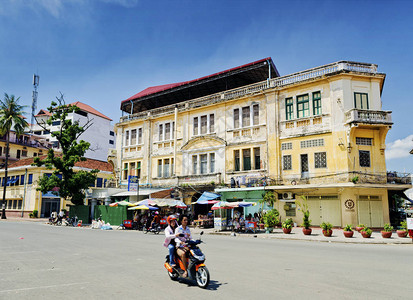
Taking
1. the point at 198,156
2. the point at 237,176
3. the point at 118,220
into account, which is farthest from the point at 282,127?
the point at 118,220

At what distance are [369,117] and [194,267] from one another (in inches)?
856

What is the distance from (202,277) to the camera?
6781 millimetres

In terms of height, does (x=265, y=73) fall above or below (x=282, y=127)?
above

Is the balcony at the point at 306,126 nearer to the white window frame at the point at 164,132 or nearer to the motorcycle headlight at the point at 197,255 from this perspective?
the white window frame at the point at 164,132

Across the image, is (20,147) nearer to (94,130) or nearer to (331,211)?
(94,130)

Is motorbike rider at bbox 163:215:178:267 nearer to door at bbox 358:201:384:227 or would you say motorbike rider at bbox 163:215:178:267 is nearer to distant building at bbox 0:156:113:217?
door at bbox 358:201:384:227

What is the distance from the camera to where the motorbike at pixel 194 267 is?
6.77 meters

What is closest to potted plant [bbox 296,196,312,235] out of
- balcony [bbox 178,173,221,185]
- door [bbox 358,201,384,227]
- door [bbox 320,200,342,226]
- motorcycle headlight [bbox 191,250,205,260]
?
door [bbox 320,200,342,226]

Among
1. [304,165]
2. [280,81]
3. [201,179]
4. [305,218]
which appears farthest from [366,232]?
[201,179]

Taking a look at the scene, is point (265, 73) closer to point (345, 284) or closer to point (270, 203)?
point (270, 203)

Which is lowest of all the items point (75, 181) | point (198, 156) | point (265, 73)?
point (75, 181)

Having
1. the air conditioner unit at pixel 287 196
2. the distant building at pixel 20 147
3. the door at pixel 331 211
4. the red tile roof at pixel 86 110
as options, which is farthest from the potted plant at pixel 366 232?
the red tile roof at pixel 86 110

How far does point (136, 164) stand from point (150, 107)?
781 cm

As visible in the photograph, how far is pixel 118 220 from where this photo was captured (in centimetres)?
2975
